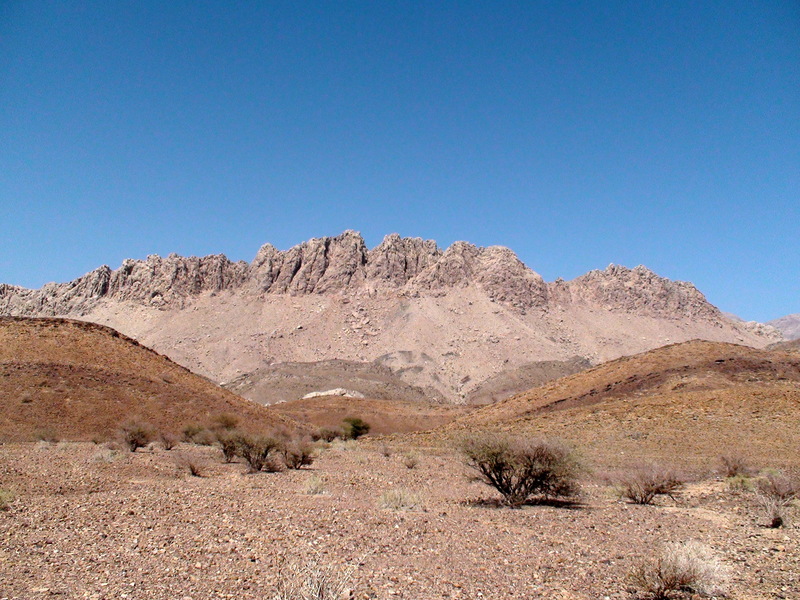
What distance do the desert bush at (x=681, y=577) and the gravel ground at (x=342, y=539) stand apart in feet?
1.07

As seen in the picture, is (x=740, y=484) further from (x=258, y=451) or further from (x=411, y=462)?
(x=258, y=451)

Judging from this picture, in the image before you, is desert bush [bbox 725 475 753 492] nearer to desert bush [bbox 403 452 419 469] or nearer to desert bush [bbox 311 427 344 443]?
desert bush [bbox 403 452 419 469]

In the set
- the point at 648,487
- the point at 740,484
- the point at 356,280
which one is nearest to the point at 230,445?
the point at 648,487

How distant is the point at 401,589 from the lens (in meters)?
7.16

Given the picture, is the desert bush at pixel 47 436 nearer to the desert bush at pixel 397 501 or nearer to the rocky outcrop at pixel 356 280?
the desert bush at pixel 397 501

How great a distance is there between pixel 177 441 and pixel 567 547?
2507 cm

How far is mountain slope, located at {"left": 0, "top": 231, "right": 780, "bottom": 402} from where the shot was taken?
11119 centimetres

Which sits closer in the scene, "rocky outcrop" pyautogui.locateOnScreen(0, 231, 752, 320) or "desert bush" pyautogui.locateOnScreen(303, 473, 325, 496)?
"desert bush" pyautogui.locateOnScreen(303, 473, 325, 496)

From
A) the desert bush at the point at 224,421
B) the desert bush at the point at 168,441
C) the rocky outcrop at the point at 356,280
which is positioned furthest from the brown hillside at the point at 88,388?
the rocky outcrop at the point at 356,280

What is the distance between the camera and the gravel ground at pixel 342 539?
7.25 m

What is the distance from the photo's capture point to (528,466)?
14445mm

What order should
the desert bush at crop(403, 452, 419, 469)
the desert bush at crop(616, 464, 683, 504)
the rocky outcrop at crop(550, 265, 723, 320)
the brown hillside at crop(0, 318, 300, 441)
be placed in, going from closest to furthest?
the desert bush at crop(616, 464, 683, 504) → the desert bush at crop(403, 452, 419, 469) → the brown hillside at crop(0, 318, 300, 441) → the rocky outcrop at crop(550, 265, 723, 320)

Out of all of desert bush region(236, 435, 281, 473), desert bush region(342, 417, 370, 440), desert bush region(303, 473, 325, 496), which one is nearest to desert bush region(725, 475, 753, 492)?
desert bush region(303, 473, 325, 496)

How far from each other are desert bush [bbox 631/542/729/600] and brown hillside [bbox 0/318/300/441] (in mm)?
28688
